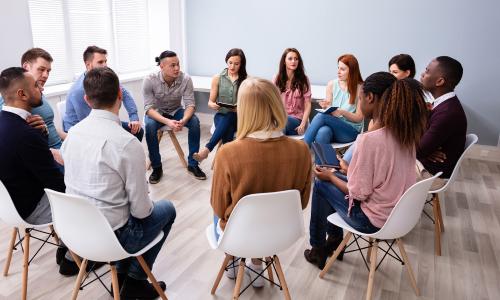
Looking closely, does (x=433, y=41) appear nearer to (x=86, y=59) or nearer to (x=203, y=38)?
(x=203, y=38)

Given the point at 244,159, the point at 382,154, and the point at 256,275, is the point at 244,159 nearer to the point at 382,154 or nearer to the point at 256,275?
the point at 382,154

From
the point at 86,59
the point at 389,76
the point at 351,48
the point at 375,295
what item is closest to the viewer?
the point at 389,76

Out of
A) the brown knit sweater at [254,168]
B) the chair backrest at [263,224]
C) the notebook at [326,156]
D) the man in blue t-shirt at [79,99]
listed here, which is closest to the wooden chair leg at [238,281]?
the chair backrest at [263,224]

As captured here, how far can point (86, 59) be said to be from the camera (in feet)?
11.6

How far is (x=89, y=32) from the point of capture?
4.83 metres

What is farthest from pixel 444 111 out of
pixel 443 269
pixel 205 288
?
pixel 205 288

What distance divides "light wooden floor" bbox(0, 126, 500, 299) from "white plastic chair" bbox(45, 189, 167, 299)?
1.94ft

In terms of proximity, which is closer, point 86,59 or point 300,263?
point 300,263

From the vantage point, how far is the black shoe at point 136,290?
2.20m

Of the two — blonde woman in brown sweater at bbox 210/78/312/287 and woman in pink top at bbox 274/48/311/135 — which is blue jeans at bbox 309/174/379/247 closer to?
blonde woman in brown sweater at bbox 210/78/312/287

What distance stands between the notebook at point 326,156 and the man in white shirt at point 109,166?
1.19 metres

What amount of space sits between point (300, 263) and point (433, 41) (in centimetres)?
335

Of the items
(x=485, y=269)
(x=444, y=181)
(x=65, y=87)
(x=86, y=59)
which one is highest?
(x=86, y=59)

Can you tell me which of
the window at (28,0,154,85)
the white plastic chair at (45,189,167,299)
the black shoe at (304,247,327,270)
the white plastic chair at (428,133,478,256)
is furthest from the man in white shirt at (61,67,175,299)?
the window at (28,0,154,85)
